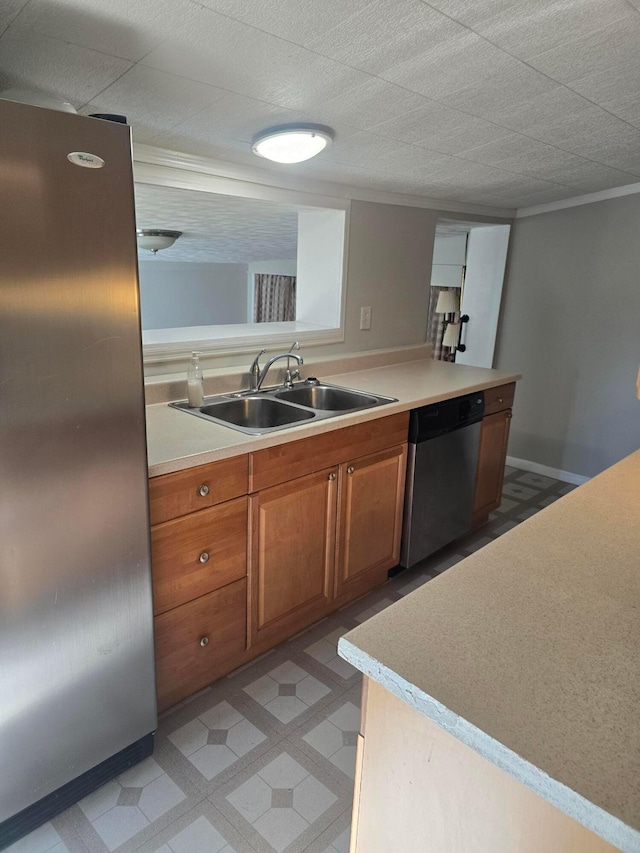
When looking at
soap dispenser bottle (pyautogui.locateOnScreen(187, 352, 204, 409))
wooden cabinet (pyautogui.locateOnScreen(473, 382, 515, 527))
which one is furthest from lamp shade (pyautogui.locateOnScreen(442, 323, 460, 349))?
soap dispenser bottle (pyautogui.locateOnScreen(187, 352, 204, 409))

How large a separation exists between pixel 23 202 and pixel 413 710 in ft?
3.75

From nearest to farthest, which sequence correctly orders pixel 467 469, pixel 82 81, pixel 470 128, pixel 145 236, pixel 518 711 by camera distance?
pixel 518 711 → pixel 82 81 → pixel 470 128 → pixel 467 469 → pixel 145 236

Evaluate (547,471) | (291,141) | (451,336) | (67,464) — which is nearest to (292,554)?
(67,464)

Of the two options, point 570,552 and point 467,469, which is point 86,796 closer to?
point 570,552

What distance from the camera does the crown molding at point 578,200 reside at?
3273 millimetres

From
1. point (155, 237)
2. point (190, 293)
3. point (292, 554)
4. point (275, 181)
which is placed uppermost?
point (275, 181)

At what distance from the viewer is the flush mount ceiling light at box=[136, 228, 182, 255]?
3.84 m

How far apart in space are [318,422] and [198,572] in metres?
0.66

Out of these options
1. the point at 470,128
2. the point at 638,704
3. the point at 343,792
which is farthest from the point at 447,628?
the point at 470,128

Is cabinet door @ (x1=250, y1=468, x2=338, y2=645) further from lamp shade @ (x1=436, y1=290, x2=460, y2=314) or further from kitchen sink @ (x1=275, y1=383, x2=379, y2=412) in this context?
lamp shade @ (x1=436, y1=290, x2=460, y2=314)

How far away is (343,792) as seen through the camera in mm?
1498

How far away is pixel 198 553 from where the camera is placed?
1648 millimetres

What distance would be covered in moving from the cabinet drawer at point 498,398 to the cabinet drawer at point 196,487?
60.8 inches

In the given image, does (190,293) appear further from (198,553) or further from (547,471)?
(198,553)
